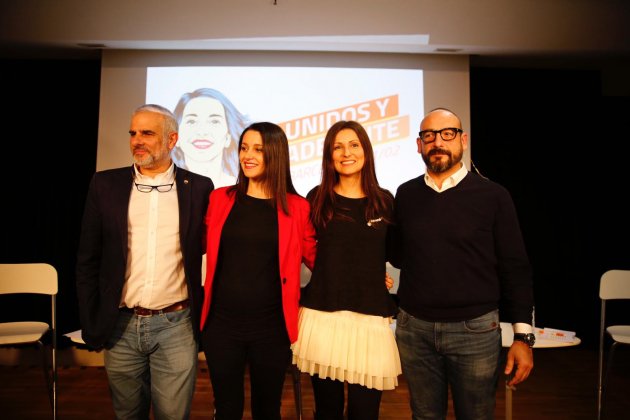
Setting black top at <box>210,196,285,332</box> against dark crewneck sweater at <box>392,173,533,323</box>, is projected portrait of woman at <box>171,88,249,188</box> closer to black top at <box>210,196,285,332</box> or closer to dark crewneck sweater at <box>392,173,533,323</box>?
black top at <box>210,196,285,332</box>

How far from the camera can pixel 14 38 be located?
3.92 metres

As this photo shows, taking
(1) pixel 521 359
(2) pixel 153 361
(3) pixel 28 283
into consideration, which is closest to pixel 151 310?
(2) pixel 153 361

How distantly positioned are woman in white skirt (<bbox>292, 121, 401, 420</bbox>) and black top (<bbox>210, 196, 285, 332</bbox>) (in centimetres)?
15

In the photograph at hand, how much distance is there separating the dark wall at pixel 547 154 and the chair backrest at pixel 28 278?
147 centimetres

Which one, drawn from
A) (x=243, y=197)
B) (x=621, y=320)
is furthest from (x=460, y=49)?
(x=621, y=320)

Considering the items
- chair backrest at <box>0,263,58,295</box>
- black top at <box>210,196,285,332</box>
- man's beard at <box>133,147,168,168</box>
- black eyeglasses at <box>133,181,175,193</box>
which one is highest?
man's beard at <box>133,147,168,168</box>

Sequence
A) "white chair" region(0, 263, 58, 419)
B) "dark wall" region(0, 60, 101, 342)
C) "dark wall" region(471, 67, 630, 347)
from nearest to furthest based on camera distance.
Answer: "white chair" region(0, 263, 58, 419), "dark wall" region(0, 60, 101, 342), "dark wall" region(471, 67, 630, 347)

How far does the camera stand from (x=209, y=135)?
3.92 m

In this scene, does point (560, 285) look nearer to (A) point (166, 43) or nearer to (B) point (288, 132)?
(B) point (288, 132)

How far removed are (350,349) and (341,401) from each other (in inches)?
8.6

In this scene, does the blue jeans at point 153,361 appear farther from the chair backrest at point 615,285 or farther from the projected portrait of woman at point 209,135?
the chair backrest at point 615,285

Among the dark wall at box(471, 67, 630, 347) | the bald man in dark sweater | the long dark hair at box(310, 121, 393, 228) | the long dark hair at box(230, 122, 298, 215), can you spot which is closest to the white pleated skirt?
the bald man in dark sweater

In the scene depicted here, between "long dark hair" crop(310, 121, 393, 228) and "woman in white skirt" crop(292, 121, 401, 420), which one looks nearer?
"woman in white skirt" crop(292, 121, 401, 420)

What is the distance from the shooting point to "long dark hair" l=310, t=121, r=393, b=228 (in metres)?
1.77
